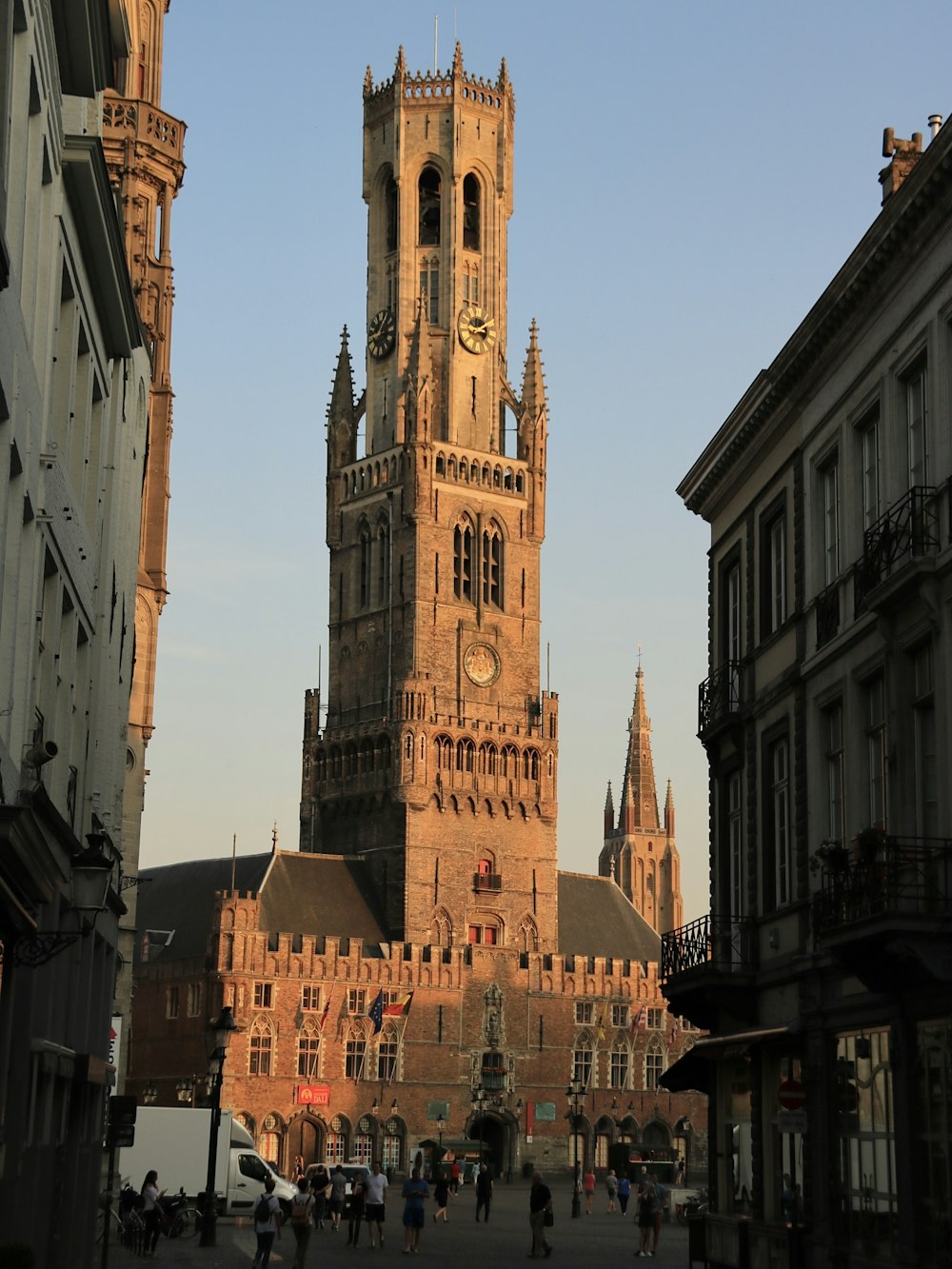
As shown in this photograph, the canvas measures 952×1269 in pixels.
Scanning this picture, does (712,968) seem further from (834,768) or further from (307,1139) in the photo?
(307,1139)

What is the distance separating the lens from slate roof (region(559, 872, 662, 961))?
110562 millimetres

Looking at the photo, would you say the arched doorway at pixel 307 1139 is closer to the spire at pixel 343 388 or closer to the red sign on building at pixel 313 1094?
the red sign on building at pixel 313 1094

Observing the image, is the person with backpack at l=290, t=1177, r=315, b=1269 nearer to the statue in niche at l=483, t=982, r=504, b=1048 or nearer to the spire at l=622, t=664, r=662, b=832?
the statue in niche at l=483, t=982, r=504, b=1048

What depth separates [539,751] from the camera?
10344 centimetres

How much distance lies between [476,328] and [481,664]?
19119 millimetres

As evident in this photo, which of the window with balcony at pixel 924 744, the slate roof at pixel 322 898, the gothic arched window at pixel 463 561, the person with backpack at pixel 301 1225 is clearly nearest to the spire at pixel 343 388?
the gothic arched window at pixel 463 561

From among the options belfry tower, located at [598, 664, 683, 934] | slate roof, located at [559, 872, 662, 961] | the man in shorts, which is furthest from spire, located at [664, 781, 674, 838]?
the man in shorts

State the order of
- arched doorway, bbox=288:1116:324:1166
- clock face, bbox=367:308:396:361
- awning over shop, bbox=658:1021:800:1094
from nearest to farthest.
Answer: awning over shop, bbox=658:1021:800:1094 → arched doorway, bbox=288:1116:324:1166 → clock face, bbox=367:308:396:361

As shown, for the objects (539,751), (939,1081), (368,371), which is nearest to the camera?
(939,1081)

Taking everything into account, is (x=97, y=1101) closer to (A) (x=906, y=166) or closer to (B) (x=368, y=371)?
(A) (x=906, y=166)

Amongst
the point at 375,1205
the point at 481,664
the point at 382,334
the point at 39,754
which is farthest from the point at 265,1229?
the point at 382,334

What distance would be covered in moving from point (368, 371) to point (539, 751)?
23.2 meters

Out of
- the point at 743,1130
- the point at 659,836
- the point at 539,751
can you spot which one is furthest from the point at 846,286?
the point at 659,836

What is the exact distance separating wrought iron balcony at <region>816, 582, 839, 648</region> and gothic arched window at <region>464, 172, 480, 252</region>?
87708 millimetres
